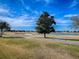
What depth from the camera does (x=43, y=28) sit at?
64.9m

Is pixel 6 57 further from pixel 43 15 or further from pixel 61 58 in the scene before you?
pixel 43 15

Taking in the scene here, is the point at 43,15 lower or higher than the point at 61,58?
higher

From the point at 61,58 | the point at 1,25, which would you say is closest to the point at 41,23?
the point at 1,25

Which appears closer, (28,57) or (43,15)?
(28,57)

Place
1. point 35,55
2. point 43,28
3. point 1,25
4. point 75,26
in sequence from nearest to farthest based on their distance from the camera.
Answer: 1. point 35,55
2. point 75,26
3. point 43,28
4. point 1,25

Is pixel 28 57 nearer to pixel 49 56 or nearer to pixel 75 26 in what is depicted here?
pixel 49 56

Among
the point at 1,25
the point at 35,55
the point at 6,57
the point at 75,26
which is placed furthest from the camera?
the point at 1,25

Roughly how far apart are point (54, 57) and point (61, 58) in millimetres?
513

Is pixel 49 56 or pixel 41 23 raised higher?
pixel 41 23

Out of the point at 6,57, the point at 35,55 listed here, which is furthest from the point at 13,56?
the point at 35,55

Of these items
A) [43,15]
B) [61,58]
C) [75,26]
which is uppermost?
[43,15]

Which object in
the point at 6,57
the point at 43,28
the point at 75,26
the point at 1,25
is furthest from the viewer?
the point at 1,25

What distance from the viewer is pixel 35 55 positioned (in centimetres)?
1229

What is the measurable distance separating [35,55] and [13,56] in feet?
5.45
